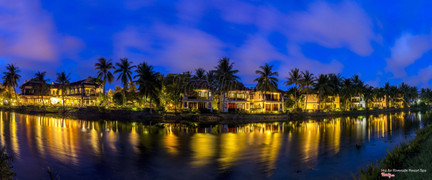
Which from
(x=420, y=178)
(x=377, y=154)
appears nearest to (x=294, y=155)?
(x=377, y=154)

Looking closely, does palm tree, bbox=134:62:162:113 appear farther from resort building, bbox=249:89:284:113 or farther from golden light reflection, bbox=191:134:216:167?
golden light reflection, bbox=191:134:216:167

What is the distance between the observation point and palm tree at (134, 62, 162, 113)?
52184 mm

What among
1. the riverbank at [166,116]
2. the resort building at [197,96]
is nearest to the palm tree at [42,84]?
the riverbank at [166,116]

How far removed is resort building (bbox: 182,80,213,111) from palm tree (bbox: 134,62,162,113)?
24.6 feet

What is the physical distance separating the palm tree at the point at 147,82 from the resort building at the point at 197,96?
7488mm

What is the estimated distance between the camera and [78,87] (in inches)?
3314

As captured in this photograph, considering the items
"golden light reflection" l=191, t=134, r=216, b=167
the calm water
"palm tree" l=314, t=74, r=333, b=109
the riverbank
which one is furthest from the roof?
"golden light reflection" l=191, t=134, r=216, b=167

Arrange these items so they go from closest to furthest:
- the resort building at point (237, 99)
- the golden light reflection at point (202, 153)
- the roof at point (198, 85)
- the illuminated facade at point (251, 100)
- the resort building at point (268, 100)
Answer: the golden light reflection at point (202, 153) → the roof at point (198, 85) → the resort building at point (237, 99) → the illuminated facade at point (251, 100) → the resort building at point (268, 100)

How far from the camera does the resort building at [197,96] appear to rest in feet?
190

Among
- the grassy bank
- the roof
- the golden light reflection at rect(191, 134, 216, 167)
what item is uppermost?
the roof

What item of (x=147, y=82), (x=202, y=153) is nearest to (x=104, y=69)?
(x=147, y=82)

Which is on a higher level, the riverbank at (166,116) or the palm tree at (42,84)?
the palm tree at (42,84)

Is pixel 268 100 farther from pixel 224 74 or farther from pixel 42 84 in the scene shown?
pixel 42 84

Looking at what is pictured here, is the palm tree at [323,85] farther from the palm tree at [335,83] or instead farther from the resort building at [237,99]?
the resort building at [237,99]
